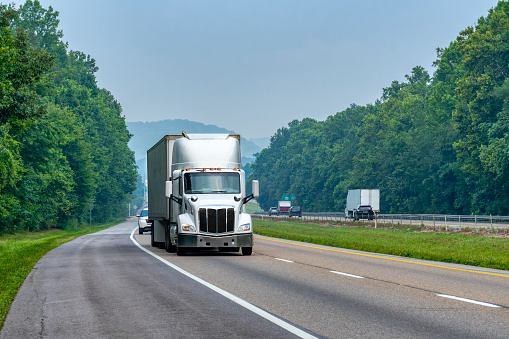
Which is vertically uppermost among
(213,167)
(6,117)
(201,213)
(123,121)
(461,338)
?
(123,121)

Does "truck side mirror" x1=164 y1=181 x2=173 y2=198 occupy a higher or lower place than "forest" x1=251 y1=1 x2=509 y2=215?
lower

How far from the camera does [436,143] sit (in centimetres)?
8506

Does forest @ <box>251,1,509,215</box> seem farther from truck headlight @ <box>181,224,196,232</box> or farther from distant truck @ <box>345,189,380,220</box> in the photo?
truck headlight @ <box>181,224,196,232</box>

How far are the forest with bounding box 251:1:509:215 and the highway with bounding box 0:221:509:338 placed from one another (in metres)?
46.2

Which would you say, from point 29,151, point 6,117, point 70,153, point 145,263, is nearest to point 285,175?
point 70,153

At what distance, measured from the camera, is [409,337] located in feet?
27.3

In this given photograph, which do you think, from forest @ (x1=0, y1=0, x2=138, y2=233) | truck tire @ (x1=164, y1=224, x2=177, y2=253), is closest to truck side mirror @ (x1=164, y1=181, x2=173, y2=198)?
truck tire @ (x1=164, y1=224, x2=177, y2=253)

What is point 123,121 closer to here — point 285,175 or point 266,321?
point 285,175

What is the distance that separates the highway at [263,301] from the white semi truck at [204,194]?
303 centimetres

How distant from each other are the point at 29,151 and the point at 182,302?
165 feet

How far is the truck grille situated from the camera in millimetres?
22516

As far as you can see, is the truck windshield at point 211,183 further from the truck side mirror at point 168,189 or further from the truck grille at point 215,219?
the truck grille at point 215,219

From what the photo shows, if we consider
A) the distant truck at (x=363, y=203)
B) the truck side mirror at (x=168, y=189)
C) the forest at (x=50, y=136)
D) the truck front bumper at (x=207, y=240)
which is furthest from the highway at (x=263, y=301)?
the distant truck at (x=363, y=203)

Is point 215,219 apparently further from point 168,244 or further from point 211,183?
point 168,244
